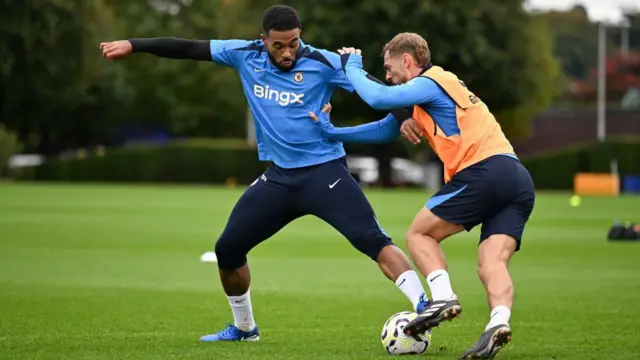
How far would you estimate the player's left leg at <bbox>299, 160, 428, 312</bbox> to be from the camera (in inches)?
379

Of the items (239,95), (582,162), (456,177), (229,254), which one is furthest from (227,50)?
(239,95)

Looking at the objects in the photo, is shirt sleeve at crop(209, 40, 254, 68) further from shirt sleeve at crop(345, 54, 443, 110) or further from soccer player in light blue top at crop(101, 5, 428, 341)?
shirt sleeve at crop(345, 54, 443, 110)

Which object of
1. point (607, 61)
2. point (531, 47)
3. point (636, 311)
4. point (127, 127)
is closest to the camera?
point (636, 311)

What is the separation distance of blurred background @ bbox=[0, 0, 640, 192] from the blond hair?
39.8 meters

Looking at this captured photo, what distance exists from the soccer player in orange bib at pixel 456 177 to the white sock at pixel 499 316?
102 mm

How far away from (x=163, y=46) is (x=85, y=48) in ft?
147

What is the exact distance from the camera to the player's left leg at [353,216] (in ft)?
31.6

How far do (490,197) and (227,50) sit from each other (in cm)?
258

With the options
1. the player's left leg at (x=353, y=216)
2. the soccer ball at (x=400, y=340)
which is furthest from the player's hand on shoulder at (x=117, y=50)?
the soccer ball at (x=400, y=340)

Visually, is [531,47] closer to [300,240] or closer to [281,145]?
Answer: [300,240]

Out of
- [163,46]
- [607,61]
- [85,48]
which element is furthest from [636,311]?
[607,61]

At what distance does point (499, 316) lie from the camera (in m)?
8.61

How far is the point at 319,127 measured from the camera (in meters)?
9.84

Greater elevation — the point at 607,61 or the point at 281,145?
the point at 281,145
